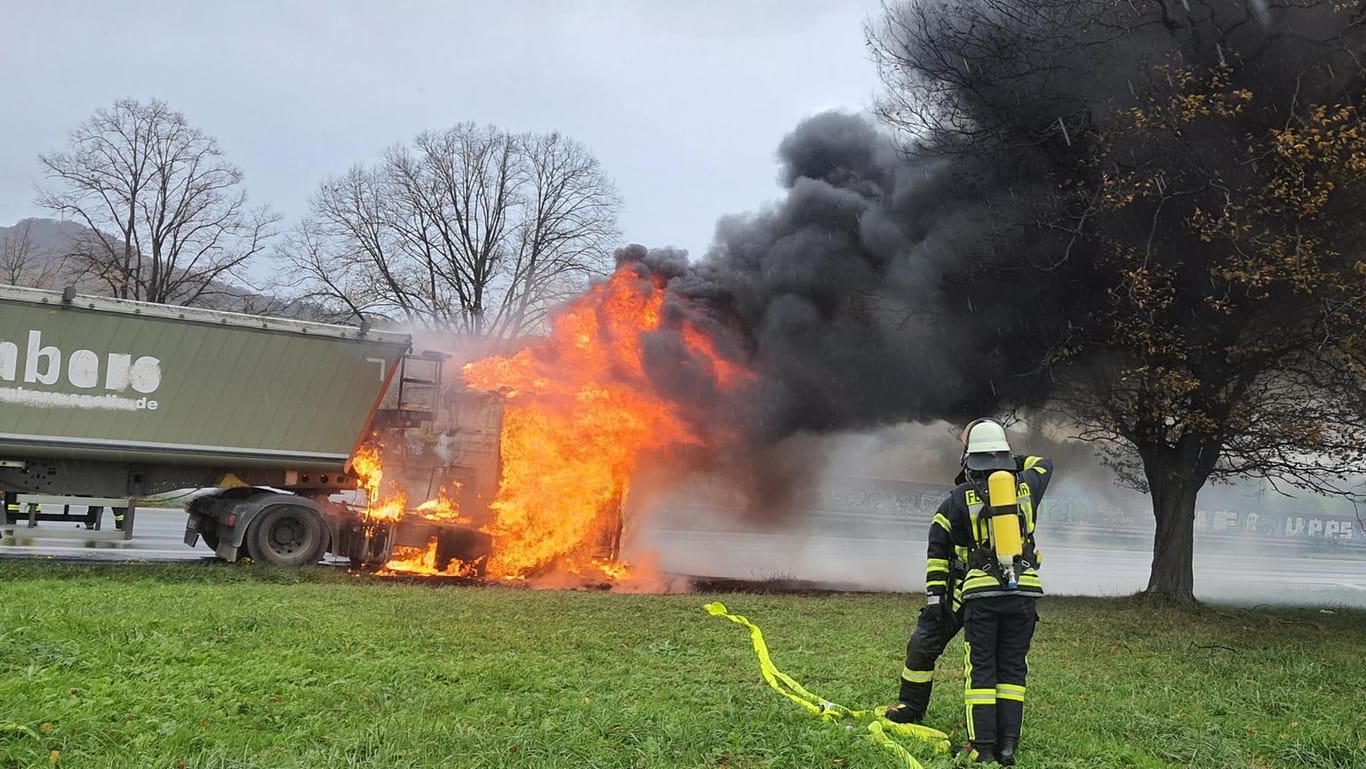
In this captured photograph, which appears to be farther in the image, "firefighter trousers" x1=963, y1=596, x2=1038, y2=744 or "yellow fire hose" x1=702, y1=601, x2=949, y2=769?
"firefighter trousers" x1=963, y1=596, x2=1038, y2=744

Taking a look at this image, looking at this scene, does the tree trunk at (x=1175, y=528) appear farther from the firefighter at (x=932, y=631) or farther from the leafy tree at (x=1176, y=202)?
the firefighter at (x=932, y=631)

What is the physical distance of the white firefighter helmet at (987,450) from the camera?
498 cm

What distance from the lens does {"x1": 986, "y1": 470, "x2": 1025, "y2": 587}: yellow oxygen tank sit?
4852mm

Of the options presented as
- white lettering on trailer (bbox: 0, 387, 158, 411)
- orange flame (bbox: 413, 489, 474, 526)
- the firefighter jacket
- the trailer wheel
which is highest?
white lettering on trailer (bbox: 0, 387, 158, 411)

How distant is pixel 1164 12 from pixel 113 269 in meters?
27.0

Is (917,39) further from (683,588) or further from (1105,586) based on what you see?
(1105,586)

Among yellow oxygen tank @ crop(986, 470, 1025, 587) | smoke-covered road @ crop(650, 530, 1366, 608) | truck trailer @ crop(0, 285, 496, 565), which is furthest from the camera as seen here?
smoke-covered road @ crop(650, 530, 1366, 608)

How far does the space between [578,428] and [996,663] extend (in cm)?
881

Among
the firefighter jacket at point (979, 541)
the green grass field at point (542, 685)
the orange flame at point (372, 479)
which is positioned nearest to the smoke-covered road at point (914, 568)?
the orange flame at point (372, 479)

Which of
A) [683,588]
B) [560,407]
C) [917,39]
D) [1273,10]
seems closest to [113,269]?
[560,407]

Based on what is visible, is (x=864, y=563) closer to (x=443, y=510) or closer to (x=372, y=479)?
(x=443, y=510)

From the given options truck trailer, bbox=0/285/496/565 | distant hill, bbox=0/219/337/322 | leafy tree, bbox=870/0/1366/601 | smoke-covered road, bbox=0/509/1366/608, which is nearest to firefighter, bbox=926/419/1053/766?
leafy tree, bbox=870/0/1366/601

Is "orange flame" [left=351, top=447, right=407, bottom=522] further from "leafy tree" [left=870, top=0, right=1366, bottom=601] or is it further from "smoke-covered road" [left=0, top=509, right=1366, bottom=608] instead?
"leafy tree" [left=870, top=0, right=1366, bottom=601]

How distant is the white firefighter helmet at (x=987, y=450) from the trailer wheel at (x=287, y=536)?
1011 cm
